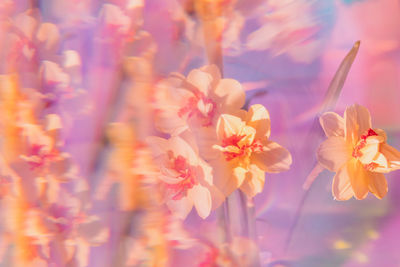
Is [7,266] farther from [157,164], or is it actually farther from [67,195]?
[157,164]

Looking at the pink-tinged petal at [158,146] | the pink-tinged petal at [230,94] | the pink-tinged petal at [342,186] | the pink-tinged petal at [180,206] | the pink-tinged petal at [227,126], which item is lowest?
the pink-tinged petal at [180,206]

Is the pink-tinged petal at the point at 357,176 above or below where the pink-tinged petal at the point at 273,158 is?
below

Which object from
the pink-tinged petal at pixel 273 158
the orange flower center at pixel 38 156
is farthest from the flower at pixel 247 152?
the orange flower center at pixel 38 156

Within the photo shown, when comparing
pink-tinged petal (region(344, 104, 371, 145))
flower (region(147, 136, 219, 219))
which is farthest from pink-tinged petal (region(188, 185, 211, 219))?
pink-tinged petal (region(344, 104, 371, 145))

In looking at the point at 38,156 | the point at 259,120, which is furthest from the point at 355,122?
the point at 38,156

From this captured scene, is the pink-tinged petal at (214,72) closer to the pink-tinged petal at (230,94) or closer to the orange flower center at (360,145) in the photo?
the pink-tinged petal at (230,94)

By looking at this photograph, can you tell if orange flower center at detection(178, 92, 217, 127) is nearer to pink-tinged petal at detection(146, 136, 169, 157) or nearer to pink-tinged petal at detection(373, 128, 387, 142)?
pink-tinged petal at detection(146, 136, 169, 157)

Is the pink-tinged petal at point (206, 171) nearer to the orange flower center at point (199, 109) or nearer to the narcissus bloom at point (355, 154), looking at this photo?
the orange flower center at point (199, 109)
